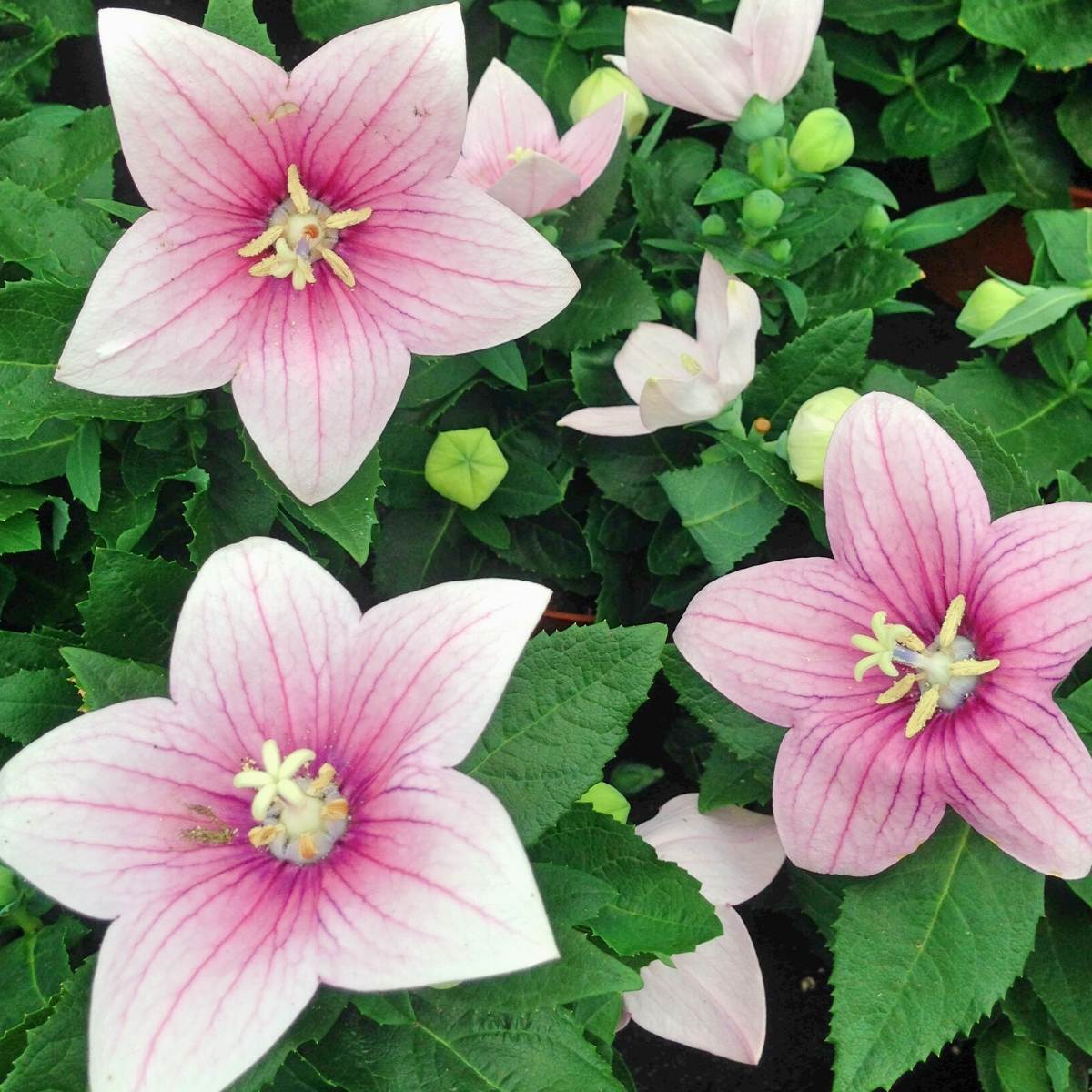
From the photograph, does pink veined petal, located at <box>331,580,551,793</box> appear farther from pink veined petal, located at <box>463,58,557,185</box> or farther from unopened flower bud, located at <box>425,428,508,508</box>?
pink veined petal, located at <box>463,58,557,185</box>

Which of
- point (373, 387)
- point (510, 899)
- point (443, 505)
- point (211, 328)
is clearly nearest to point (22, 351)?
point (211, 328)

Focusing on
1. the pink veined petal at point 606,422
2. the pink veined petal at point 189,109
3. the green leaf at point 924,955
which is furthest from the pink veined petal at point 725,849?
the pink veined petal at point 189,109

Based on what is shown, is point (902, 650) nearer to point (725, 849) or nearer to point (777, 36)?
point (725, 849)

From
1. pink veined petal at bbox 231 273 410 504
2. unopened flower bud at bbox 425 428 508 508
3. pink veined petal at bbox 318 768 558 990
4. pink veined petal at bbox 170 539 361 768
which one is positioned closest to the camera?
pink veined petal at bbox 318 768 558 990

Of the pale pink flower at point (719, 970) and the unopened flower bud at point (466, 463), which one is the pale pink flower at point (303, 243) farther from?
the pale pink flower at point (719, 970)

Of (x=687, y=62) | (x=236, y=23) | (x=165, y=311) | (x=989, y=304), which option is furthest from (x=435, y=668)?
(x=989, y=304)

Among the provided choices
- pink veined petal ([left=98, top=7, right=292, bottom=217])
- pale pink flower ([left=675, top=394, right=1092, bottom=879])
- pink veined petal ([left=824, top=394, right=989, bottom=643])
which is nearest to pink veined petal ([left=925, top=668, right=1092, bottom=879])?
pale pink flower ([left=675, top=394, right=1092, bottom=879])
